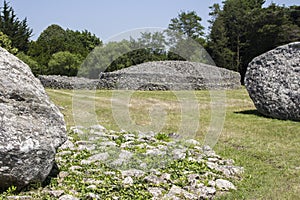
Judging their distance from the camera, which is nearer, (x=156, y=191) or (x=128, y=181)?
(x=156, y=191)

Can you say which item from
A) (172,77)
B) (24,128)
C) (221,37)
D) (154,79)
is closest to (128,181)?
(24,128)

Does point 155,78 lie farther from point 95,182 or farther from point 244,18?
point 244,18

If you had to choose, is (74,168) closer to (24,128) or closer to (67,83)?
(24,128)

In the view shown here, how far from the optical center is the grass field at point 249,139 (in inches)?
255

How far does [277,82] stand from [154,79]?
11.6m

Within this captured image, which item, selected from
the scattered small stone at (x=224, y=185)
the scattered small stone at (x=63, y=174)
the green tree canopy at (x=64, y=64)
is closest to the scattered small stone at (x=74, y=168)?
the scattered small stone at (x=63, y=174)

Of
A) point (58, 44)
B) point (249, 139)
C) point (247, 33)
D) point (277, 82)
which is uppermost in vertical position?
point (247, 33)

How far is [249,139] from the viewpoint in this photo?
10234mm

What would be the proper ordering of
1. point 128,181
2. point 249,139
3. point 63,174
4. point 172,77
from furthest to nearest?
point 172,77
point 249,139
point 63,174
point 128,181

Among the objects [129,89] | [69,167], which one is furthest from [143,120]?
[129,89]

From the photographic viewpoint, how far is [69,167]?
6625 millimetres

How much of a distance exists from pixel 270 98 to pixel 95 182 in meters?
9.26

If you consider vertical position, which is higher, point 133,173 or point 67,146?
point 67,146

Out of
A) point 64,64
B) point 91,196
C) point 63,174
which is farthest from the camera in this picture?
point 64,64
